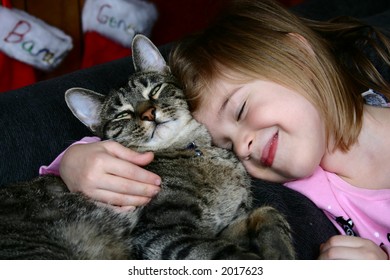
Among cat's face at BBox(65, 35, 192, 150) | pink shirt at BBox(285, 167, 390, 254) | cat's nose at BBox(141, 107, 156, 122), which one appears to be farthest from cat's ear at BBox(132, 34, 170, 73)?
pink shirt at BBox(285, 167, 390, 254)

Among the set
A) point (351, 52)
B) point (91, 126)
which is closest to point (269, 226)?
point (91, 126)

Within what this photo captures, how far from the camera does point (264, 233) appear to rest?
4.05ft

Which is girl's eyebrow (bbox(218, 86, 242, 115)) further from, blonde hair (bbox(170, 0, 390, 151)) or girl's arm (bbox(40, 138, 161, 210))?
girl's arm (bbox(40, 138, 161, 210))

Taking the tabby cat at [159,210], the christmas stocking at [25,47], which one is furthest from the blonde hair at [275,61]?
the christmas stocking at [25,47]

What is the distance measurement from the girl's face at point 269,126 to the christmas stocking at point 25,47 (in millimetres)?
1104

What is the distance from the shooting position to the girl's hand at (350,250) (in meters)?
1.22

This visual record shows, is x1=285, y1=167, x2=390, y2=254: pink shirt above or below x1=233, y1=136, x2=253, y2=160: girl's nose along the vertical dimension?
below

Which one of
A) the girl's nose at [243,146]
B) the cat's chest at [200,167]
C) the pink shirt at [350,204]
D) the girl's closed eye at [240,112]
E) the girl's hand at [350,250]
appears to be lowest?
the pink shirt at [350,204]

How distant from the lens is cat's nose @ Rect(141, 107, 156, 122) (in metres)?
1.49

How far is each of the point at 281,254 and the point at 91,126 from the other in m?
0.79

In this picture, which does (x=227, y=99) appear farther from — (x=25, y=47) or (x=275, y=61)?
(x=25, y=47)

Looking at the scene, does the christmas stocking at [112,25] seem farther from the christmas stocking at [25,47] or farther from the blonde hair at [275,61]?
the blonde hair at [275,61]

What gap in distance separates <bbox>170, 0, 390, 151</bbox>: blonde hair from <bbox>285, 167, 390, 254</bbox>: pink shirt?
13 centimetres
